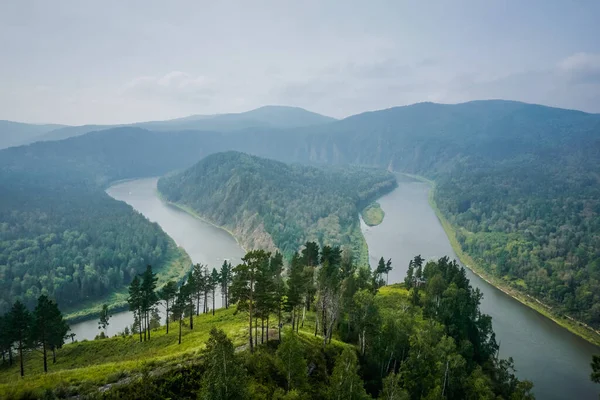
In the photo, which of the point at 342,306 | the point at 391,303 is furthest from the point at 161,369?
the point at 391,303

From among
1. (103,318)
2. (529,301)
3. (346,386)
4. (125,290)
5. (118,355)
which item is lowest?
(529,301)

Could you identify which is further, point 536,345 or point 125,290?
point 125,290

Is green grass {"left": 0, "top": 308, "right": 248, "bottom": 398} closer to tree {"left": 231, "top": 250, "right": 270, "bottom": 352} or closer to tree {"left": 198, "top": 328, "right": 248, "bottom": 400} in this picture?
tree {"left": 231, "top": 250, "right": 270, "bottom": 352}

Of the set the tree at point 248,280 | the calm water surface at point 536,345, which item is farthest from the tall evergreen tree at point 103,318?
the calm water surface at point 536,345

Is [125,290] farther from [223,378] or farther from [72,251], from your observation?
[223,378]

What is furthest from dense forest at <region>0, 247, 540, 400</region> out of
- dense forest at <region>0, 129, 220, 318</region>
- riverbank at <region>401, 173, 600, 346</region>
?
dense forest at <region>0, 129, 220, 318</region>

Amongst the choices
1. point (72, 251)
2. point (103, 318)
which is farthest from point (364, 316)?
point (72, 251)

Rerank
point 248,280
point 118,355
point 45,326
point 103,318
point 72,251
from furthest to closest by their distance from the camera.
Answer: point 72,251
point 103,318
point 118,355
point 45,326
point 248,280

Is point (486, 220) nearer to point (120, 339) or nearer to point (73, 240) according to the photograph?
point (120, 339)
